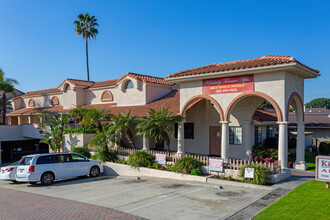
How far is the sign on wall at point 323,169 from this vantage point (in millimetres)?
10695

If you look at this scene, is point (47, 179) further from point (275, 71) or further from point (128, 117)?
point (275, 71)

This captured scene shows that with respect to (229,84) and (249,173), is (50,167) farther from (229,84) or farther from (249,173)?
(229,84)

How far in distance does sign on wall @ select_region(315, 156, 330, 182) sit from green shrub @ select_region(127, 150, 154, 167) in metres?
9.31

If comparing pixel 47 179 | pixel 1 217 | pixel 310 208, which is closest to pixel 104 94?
pixel 47 179

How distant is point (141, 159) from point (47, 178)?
5423 millimetres

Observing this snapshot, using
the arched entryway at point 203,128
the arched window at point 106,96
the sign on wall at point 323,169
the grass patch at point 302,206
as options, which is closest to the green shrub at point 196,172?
the arched entryway at point 203,128

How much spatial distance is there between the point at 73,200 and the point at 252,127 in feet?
39.6

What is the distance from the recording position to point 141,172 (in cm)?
1669

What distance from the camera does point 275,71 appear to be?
13406mm

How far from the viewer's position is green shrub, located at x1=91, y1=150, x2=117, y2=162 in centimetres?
1894

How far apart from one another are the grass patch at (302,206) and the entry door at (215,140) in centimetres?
829

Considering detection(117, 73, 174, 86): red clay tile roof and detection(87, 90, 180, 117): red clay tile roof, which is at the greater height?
detection(117, 73, 174, 86): red clay tile roof

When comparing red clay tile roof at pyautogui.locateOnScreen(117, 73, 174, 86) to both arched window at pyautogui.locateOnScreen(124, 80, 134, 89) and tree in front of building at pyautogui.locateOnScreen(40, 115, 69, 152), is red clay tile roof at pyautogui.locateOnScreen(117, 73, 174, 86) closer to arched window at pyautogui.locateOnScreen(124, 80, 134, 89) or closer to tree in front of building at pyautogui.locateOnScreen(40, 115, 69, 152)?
arched window at pyautogui.locateOnScreen(124, 80, 134, 89)

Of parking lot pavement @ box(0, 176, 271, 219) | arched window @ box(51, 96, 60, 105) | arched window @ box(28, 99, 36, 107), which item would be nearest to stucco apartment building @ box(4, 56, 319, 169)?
parking lot pavement @ box(0, 176, 271, 219)
